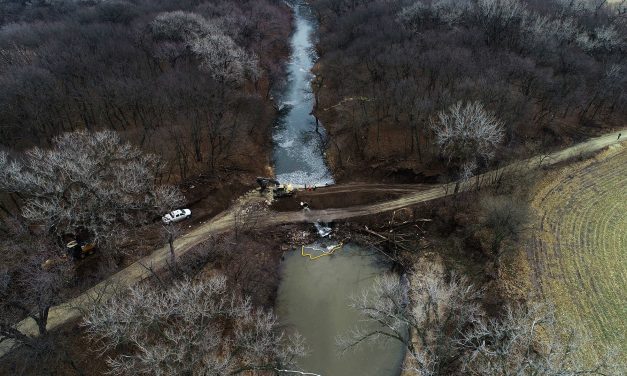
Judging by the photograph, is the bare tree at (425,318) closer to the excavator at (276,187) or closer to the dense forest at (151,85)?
the excavator at (276,187)

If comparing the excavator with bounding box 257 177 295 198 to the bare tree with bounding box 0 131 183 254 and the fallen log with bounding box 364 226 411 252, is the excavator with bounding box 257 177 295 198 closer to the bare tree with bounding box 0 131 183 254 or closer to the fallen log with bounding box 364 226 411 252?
the fallen log with bounding box 364 226 411 252

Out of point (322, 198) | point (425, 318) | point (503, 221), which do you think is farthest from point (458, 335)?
point (322, 198)

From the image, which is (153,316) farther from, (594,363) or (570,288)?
(570,288)

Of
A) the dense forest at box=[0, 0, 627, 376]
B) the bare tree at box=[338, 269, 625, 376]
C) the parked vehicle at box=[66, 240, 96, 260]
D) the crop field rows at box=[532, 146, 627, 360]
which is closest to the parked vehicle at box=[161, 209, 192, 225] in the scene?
the dense forest at box=[0, 0, 627, 376]

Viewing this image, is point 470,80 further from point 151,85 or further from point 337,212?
point 151,85

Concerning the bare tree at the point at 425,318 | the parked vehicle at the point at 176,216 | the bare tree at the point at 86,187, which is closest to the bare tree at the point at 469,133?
the bare tree at the point at 425,318
